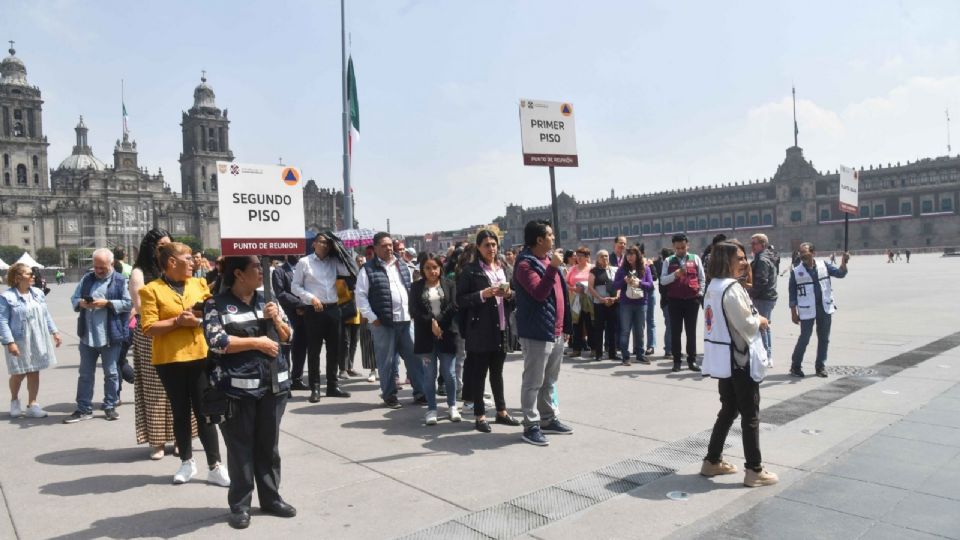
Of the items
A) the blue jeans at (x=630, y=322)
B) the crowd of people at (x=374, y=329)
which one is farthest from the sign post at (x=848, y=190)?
the blue jeans at (x=630, y=322)

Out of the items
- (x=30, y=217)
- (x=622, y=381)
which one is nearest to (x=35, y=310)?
(x=622, y=381)

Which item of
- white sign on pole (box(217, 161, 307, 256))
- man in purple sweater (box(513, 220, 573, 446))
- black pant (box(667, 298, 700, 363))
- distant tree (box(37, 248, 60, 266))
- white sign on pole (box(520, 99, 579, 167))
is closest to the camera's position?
white sign on pole (box(217, 161, 307, 256))

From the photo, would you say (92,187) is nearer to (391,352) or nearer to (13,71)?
(13,71)

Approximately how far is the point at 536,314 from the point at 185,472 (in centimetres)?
313

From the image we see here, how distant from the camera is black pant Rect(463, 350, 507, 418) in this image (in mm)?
6156

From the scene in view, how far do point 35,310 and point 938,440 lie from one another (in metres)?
9.17

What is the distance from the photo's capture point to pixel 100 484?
477 centimetres

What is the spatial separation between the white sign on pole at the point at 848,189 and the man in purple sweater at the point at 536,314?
6.12 meters

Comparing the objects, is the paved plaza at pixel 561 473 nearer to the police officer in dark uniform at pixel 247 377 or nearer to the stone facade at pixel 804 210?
the police officer in dark uniform at pixel 247 377

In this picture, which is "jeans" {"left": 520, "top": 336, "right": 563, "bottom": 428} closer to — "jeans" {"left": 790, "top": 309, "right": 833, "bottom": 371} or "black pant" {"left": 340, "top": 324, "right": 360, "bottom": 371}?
"black pant" {"left": 340, "top": 324, "right": 360, "bottom": 371}

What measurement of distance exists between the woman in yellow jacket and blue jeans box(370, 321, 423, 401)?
7.92 ft

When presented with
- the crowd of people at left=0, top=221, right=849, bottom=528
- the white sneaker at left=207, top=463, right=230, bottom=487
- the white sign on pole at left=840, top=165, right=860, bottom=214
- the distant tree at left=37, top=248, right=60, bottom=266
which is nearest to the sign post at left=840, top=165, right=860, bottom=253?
the white sign on pole at left=840, top=165, right=860, bottom=214

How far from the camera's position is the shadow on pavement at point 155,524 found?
387cm

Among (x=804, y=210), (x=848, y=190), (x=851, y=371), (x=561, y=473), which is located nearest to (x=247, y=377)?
(x=561, y=473)
